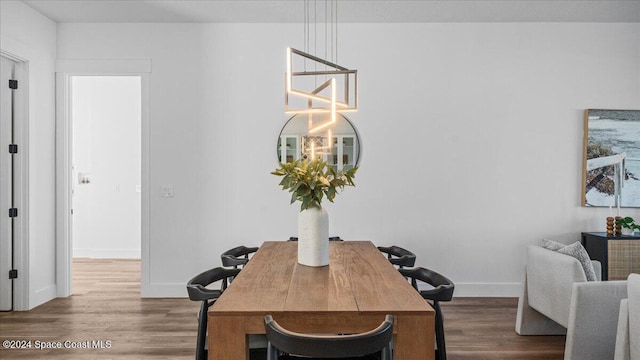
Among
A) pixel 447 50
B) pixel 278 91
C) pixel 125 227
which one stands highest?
pixel 447 50

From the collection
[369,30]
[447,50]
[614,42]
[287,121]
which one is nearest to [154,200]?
[287,121]

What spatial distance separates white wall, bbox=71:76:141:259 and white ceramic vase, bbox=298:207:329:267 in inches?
190

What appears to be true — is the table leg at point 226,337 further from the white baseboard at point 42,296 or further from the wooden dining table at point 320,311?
the white baseboard at point 42,296

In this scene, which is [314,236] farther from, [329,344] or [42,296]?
[42,296]

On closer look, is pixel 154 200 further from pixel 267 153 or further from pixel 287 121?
pixel 287 121

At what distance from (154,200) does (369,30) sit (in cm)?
279

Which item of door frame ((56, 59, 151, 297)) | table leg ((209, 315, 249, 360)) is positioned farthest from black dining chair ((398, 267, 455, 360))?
door frame ((56, 59, 151, 297))

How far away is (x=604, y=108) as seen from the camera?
4.42 m

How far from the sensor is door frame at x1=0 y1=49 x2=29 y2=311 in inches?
155

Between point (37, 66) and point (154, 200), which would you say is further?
point (154, 200)

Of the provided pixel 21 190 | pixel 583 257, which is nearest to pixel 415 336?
pixel 583 257

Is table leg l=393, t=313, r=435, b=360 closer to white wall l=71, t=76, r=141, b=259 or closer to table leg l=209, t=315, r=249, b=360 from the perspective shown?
table leg l=209, t=315, r=249, b=360

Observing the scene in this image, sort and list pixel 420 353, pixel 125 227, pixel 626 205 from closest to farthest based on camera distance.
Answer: pixel 420 353 → pixel 626 205 → pixel 125 227

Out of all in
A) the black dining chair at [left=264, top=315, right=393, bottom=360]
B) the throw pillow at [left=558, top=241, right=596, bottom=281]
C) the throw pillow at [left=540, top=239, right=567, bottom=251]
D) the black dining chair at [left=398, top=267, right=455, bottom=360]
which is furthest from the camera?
the throw pillow at [left=540, top=239, right=567, bottom=251]
